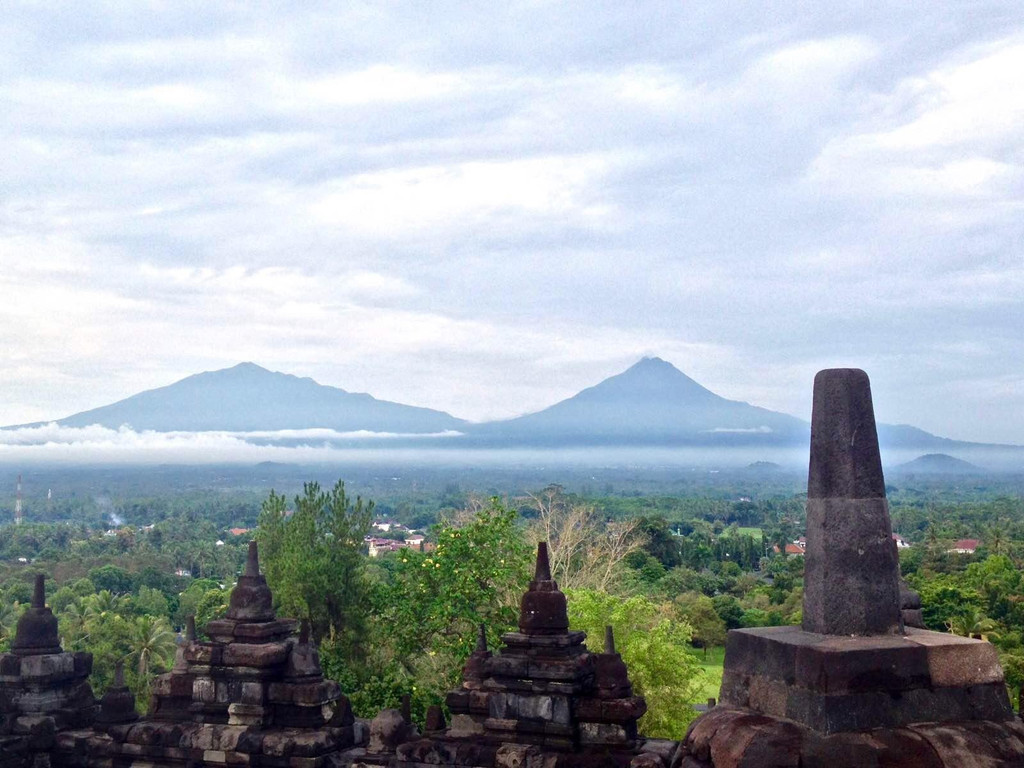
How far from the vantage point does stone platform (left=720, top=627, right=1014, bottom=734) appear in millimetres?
6238

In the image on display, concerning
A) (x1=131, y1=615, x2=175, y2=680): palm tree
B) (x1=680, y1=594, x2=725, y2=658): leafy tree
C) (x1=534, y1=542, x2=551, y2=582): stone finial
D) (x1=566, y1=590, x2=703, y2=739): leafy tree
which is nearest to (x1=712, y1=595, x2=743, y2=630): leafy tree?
(x1=680, y1=594, x2=725, y2=658): leafy tree

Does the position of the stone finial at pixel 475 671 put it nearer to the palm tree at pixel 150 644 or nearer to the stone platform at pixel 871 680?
the stone platform at pixel 871 680

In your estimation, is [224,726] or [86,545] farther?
[86,545]

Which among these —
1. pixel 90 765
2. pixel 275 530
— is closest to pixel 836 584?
pixel 90 765

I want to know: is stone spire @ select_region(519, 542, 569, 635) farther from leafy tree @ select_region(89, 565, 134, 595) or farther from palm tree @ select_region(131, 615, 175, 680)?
leafy tree @ select_region(89, 565, 134, 595)

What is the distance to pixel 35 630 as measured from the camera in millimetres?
11750

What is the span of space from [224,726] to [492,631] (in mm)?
11535

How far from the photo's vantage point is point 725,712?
681 cm

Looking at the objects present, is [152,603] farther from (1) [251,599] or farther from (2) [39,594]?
(1) [251,599]

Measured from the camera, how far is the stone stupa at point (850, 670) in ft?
20.1

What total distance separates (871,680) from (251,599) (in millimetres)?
6765

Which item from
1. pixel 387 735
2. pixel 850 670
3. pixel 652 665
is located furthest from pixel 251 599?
pixel 652 665

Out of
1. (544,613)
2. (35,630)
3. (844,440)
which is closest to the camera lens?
(844,440)

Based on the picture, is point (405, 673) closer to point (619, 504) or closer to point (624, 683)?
point (624, 683)
